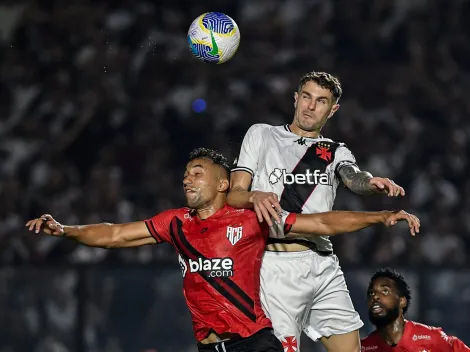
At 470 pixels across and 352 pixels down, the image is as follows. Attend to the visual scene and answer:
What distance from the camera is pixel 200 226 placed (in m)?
5.62

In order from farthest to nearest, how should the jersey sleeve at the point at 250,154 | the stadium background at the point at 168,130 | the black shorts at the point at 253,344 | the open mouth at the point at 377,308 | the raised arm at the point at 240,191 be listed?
1. the stadium background at the point at 168,130
2. the open mouth at the point at 377,308
3. the jersey sleeve at the point at 250,154
4. the raised arm at the point at 240,191
5. the black shorts at the point at 253,344

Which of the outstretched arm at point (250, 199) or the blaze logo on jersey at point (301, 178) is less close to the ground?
the blaze logo on jersey at point (301, 178)

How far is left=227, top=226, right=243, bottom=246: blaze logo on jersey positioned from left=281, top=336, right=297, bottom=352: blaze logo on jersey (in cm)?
66

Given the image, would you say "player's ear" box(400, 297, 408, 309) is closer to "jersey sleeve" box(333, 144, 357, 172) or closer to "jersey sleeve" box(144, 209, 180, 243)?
"jersey sleeve" box(333, 144, 357, 172)

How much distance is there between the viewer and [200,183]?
18.3 feet

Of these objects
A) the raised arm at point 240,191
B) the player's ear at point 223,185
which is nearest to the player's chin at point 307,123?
the raised arm at point 240,191

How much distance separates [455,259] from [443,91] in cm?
192

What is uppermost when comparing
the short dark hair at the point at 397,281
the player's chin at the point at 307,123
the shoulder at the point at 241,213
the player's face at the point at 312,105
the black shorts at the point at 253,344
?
the player's face at the point at 312,105

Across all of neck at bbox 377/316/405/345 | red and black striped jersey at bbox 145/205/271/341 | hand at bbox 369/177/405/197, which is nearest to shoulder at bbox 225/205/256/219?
red and black striped jersey at bbox 145/205/271/341

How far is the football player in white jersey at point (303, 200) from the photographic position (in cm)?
581

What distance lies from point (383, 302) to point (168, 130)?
387 cm

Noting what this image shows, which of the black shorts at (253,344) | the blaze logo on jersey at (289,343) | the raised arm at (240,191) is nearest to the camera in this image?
the black shorts at (253,344)

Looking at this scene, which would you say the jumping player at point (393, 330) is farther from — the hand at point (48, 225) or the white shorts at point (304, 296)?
the hand at point (48, 225)

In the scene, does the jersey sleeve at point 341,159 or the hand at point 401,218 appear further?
the jersey sleeve at point 341,159
